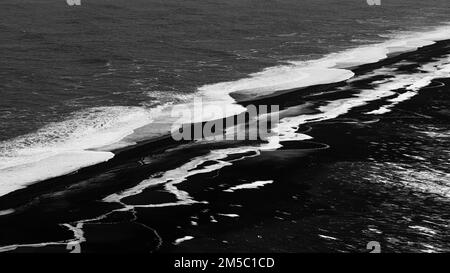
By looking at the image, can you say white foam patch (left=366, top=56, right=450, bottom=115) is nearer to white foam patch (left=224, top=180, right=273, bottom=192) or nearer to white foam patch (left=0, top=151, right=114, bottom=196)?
white foam patch (left=224, top=180, right=273, bottom=192)

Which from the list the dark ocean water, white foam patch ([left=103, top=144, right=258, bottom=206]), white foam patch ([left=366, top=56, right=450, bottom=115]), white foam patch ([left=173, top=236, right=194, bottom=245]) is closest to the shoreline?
white foam patch ([left=103, top=144, right=258, bottom=206])

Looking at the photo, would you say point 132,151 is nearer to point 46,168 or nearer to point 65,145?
point 65,145

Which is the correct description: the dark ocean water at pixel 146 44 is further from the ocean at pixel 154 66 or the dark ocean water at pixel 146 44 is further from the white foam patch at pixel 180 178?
the white foam patch at pixel 180 178

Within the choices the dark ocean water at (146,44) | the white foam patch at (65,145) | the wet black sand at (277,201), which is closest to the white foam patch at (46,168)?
the white foam patch at (65,145)

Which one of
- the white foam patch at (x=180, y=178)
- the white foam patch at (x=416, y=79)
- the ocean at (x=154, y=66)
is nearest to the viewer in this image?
the white foam patch at (x=180, y=178)

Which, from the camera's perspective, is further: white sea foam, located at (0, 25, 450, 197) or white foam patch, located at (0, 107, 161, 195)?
white sea foam, located at (0, 25, 450, 197)

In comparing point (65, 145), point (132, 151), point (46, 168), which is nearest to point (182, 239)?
point (46, 168)
